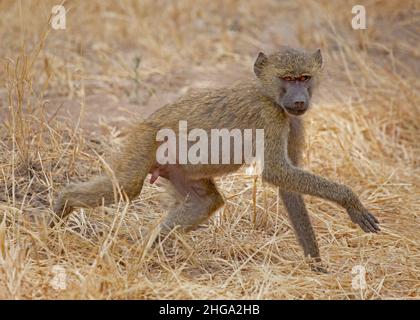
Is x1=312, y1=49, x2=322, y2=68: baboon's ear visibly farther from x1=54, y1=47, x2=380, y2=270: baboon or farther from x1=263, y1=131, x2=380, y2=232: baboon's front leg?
x1=263, y1=131, x2=380, y2=232: baboon's front leg

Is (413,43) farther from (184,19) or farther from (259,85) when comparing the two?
(259,85)

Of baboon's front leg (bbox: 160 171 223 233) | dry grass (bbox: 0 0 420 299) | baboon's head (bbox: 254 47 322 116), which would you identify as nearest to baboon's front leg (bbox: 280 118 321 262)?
dry grass (bbox: 0 0 420 299)

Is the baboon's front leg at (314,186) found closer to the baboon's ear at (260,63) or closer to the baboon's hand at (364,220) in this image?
the baboon's hand at (364,220)

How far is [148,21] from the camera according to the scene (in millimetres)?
9750

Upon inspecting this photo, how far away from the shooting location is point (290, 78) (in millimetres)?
4867

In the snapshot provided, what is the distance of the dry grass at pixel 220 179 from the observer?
14.3 ft

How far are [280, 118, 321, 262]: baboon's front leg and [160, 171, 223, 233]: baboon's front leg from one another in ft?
1.45

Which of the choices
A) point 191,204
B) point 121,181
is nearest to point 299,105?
point 191,204

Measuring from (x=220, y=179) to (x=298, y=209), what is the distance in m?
1.20

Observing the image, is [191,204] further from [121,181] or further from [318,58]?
[318,58]

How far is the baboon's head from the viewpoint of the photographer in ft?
15.6

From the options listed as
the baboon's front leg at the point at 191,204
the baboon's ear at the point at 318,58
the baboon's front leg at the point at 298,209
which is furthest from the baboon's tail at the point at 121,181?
the baboon's ear at the point at 318,58
